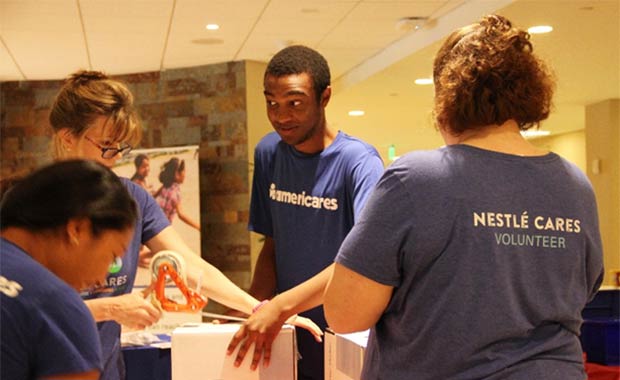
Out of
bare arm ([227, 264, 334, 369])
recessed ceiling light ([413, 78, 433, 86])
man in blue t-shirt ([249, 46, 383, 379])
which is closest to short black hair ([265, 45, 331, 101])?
man in blue t-shirt ([249, 46, 383, 379])

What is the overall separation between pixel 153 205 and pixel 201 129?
6328 millimetres

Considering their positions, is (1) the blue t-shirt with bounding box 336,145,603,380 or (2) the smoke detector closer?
(1) the blue t-shirt with bounding box 336,145,603,380

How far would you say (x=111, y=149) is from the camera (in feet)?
7.04

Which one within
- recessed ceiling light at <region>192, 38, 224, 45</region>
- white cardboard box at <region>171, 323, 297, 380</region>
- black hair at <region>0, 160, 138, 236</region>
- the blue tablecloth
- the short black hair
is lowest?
the blue tablecloth

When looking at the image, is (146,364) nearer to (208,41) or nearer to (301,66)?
(301,66)

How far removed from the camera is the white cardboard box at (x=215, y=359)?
197 centimetres

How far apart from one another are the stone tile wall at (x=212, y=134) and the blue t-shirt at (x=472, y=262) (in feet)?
22.3

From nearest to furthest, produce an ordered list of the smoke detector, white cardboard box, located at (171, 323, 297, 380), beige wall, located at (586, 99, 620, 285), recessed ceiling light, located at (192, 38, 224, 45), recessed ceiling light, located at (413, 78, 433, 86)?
white cardboard box, located at (171, 323, 297, 380) < the smoke detector < recessed ceiling light, located at (192, 38, 224, 45) < recessed ceiling light, located at (413, 78, 433, 86) < beige wall, located at (586, 99, 620, 285)

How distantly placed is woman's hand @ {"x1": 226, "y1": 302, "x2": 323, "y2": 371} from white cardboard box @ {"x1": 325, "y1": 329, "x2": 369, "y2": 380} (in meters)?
0.13

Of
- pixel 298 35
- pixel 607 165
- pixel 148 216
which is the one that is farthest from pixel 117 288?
pixel 607 165

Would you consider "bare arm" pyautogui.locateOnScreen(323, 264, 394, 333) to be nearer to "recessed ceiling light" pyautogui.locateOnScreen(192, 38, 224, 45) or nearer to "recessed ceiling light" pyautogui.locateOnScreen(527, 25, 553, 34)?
"recessed ceiling light" pyautogui.locateOnScreen(527, 25, 553, 34)

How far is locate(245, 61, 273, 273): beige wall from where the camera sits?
823 centimetres

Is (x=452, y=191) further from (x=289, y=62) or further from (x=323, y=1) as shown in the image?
(x=323, y=1)

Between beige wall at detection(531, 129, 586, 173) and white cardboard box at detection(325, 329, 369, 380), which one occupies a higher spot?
beige wall at detection(531, 129, 586, 173)
